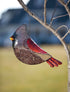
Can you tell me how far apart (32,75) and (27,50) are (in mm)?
516

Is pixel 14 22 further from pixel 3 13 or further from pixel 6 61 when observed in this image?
pixel 6 61

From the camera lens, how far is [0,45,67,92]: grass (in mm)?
4984

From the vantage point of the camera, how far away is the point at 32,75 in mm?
5133

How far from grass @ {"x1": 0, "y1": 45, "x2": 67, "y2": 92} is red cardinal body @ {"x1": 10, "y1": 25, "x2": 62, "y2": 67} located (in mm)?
89

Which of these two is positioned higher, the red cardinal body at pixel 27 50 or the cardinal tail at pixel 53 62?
the red cardinal body at pixel 27 50

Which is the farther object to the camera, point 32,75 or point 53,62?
point 32,75

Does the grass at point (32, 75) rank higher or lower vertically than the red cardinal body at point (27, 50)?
lower

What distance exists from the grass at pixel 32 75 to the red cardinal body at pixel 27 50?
89 mm

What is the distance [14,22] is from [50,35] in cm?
84

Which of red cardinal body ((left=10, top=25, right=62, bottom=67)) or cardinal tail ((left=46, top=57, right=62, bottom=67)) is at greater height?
red cardinal body ((left=10, top=25, right=62, bottom=67))

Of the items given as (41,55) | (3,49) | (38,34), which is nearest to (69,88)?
(41,55)

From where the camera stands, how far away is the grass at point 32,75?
4984 mm

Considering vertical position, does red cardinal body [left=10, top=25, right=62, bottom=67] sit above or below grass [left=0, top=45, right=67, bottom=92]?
above

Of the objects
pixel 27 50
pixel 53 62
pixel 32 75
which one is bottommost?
pixel 32 75
